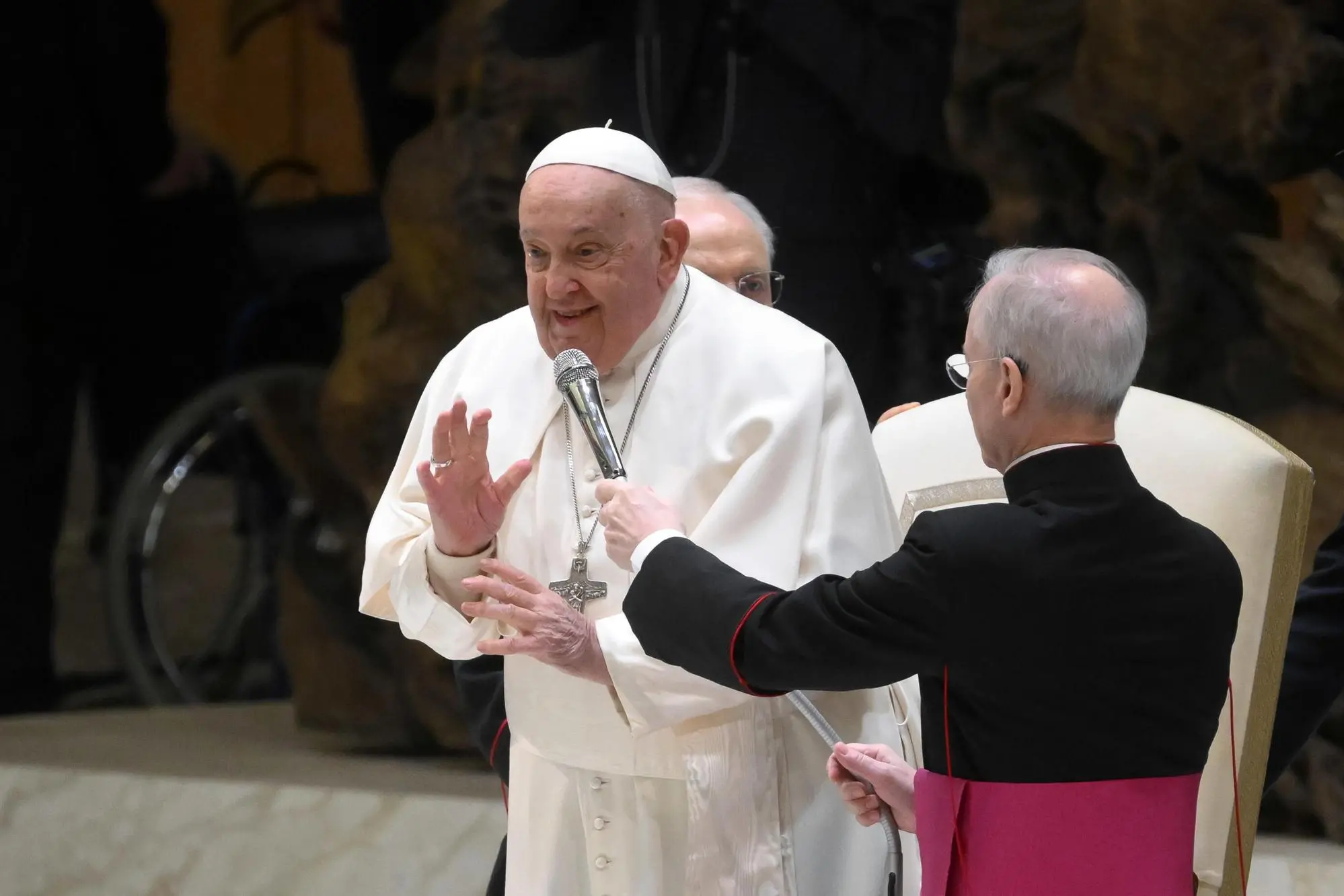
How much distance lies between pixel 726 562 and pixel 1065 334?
0.62 meters

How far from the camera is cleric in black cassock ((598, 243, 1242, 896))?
201cm

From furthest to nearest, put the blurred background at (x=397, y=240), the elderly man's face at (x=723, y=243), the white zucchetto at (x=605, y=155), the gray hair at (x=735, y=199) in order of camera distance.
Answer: the blurred background at (x=397, y=240) < the gray hair at (x=735, y=199) < the elderly man's face at (x=723, y=243) < the white zucchetto at (x=605, y=155)

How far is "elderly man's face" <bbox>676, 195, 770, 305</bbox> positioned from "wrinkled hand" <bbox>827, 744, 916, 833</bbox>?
1407 mm

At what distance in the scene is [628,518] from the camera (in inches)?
91.1

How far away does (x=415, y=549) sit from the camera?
2500 millimetres

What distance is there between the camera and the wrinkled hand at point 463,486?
2.33 meters

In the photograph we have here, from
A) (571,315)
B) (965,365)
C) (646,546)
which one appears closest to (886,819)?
(646,546)

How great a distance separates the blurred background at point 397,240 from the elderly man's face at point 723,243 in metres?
1.52

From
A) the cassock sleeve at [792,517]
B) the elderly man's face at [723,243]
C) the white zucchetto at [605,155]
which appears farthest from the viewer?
the elderly man's face at [723,243]

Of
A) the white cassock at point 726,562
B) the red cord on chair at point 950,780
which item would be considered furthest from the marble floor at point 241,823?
the red cord on chair at point 950,780

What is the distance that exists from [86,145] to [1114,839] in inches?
221

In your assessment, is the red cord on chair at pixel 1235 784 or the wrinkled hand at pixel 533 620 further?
the red cord on chair at pixel 1235 784

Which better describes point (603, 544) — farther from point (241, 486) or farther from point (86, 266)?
point (86, 266)

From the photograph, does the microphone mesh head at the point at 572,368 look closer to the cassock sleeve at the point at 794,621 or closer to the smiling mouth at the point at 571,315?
the smiling mouth at the point at 571,315
